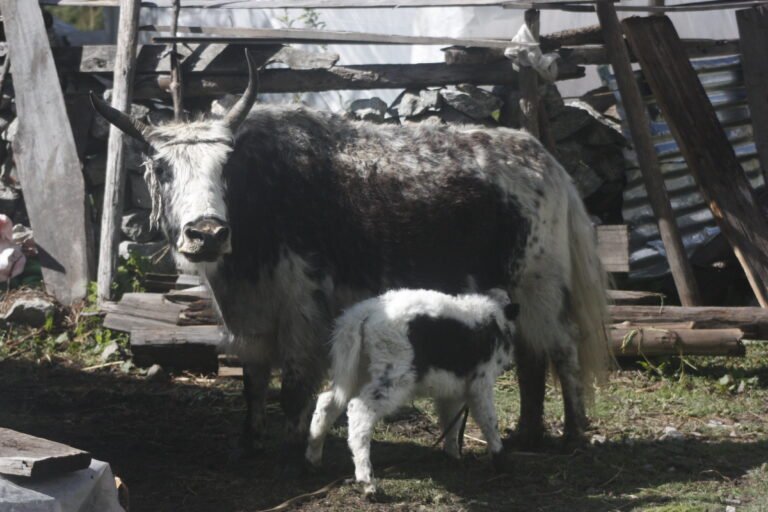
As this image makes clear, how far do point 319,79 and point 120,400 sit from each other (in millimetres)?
3185

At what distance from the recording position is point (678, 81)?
8188mm

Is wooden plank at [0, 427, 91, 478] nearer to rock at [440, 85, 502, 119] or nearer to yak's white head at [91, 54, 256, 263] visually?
yak's white head at [91, 54, 256, 263]

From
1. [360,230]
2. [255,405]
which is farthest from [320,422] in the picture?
[360,230]

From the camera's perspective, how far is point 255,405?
251 inches

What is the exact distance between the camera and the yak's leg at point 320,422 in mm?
5480

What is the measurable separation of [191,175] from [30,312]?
4.05 metres

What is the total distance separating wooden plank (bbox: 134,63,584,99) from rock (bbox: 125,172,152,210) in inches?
37.9

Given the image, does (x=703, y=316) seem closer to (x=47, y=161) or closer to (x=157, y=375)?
(x=157, y=375)

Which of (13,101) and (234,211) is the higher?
(13,101)

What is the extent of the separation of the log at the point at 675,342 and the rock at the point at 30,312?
4.69 metres

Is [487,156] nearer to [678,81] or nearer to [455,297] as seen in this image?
[455,297]

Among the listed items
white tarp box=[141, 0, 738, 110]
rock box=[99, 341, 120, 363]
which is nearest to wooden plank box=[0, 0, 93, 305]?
rock box=[99, 341, 120, 363]

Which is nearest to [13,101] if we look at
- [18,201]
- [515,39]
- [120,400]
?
[18,201]

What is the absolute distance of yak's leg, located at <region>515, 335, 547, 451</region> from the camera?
654 cm
